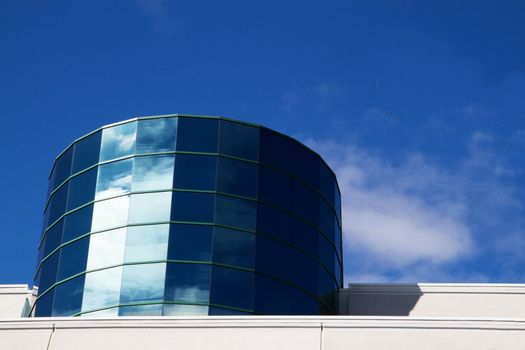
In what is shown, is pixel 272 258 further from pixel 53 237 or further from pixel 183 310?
pixel 53 237

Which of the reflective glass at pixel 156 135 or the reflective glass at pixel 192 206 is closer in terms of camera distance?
the reflective glass at pixel 192 206

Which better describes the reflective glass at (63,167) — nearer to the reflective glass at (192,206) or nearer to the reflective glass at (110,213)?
the reflective glass at (110,213)

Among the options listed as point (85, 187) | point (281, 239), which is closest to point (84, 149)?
point (85, 187)

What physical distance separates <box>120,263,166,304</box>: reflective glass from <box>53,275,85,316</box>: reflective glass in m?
1.51

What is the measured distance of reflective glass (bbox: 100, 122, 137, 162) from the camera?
37.3 metres

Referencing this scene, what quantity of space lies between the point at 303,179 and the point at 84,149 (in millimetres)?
7335

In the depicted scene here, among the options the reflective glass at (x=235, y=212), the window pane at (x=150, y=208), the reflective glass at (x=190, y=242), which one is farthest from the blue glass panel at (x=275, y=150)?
the window pane at (x=150, y=208)

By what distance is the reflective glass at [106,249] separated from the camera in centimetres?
3566

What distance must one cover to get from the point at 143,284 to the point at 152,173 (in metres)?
3.78

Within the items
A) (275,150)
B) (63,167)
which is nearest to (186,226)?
(275,150)

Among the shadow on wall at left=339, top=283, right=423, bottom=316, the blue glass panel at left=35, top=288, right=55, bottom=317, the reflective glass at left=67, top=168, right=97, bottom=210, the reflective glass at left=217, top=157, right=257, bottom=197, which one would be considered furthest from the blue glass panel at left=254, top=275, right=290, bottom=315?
the blue glass panel at left=35, top=288, right=55, bottom=317

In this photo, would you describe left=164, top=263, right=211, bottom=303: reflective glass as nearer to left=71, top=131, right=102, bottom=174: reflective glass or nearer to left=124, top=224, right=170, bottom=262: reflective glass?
left=124, top=224, right=170, bottom=262: reflective glass

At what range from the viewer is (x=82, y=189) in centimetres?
3750

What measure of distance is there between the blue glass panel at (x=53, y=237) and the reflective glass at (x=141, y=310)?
3.93m
